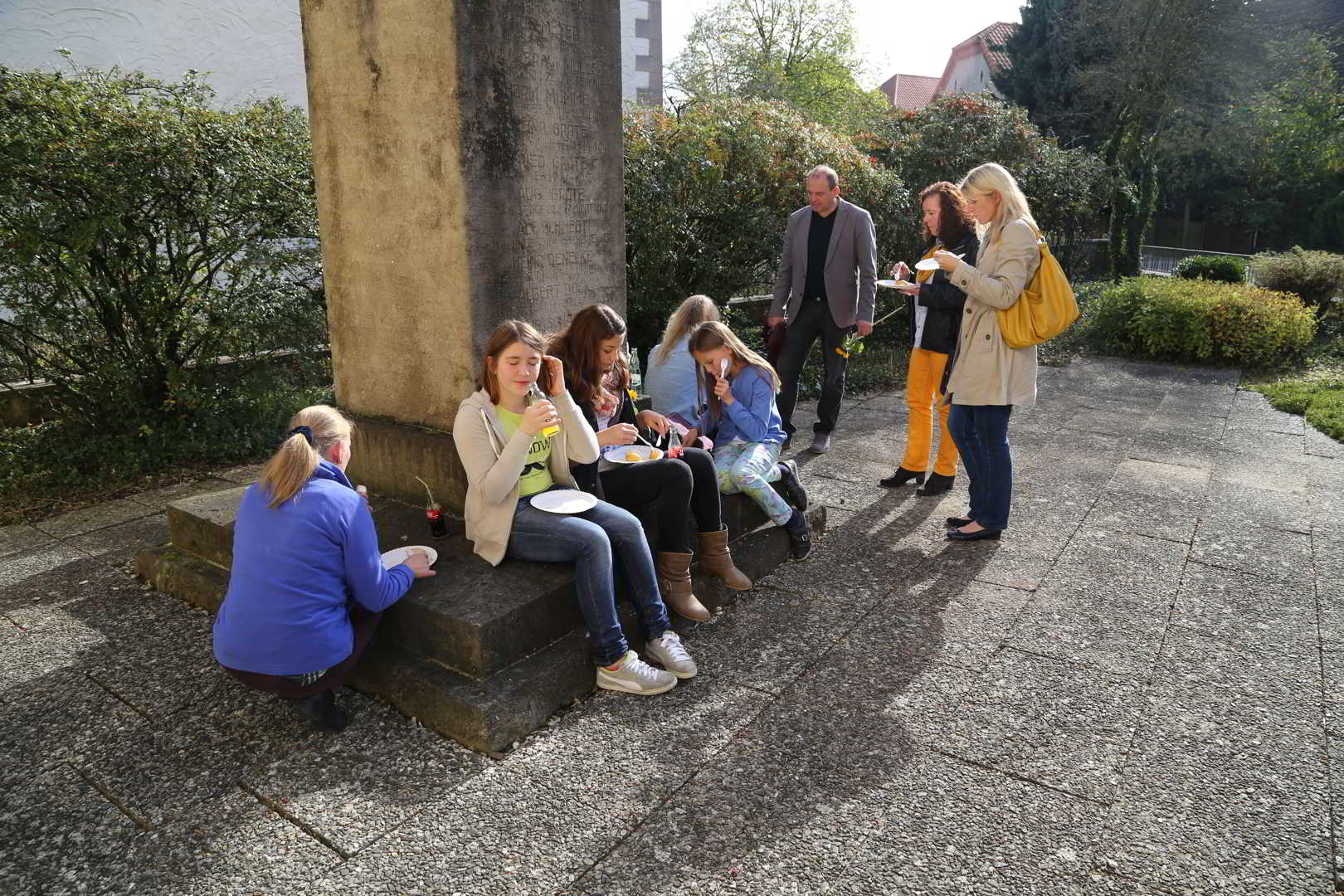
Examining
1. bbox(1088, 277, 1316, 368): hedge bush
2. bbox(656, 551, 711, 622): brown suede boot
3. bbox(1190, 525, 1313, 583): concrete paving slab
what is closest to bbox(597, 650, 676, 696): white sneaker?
bbox(656, 551, 711, 622): brown suede boot

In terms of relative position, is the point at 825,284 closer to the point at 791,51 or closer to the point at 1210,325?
the point at 1210,325

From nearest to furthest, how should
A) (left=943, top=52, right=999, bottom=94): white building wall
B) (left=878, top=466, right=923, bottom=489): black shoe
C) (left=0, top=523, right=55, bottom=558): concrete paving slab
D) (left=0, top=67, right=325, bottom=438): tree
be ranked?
(left=0, top=523, right=55, bottom=558): concrete paving slab < (left=0, top=67, right=325, bottom=438): tree < (left=878, top=466, right=923, bottom=489): black shoe < (left=943, top=52, right=999, bottom=94): white building wall

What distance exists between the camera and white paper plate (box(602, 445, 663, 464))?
3467 millimetres

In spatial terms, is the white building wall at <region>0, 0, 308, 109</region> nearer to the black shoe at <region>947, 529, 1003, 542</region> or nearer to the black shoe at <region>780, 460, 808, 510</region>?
the black shoe at <region>780, 460, 808, 510</region>

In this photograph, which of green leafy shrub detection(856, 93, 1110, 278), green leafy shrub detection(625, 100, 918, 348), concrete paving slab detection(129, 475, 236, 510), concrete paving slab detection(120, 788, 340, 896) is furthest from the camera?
green leafy shrub detection(856, 93, 1110, 278)

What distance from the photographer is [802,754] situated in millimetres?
2688

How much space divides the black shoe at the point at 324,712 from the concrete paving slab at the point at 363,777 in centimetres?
4

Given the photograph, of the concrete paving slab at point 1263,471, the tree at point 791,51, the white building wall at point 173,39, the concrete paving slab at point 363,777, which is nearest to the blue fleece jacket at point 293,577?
the concrete paving slab at point 363,777

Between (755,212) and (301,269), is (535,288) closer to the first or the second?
(301,269)

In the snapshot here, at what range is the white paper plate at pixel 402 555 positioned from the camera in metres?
3.10

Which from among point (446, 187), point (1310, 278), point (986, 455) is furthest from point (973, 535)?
point (1310, 278)

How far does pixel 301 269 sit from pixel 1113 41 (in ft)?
65.1

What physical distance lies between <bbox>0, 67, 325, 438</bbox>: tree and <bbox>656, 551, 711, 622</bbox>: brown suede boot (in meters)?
3.77

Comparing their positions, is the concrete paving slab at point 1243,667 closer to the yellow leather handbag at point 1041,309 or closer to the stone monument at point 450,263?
the yellow leather handbag at point 1041,309
